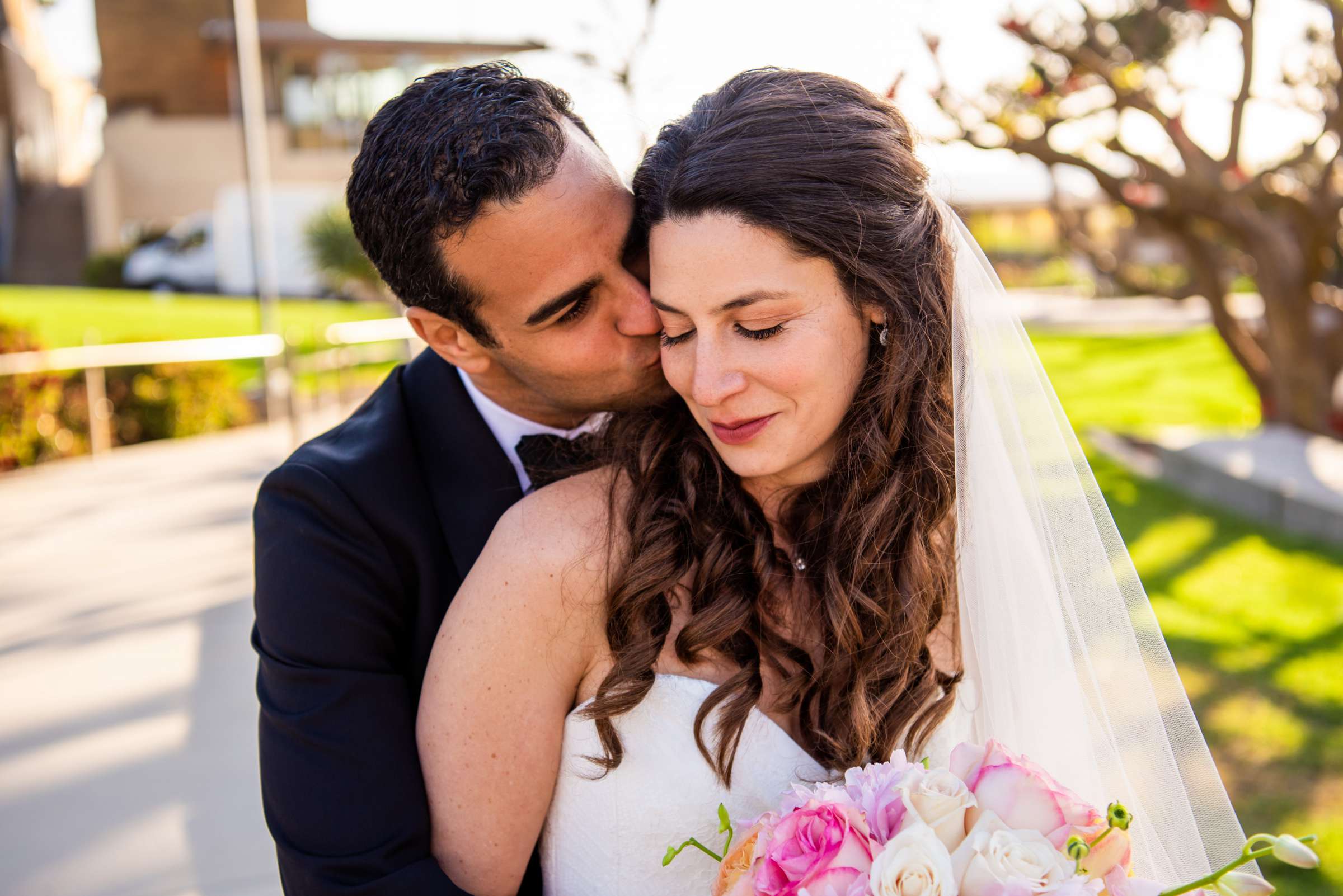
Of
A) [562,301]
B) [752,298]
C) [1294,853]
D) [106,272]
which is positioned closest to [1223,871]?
[1294,853]

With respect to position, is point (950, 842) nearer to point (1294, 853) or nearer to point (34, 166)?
point (1294, 853)

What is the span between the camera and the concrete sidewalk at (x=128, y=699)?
392cm

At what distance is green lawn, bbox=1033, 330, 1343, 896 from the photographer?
4.00 meters

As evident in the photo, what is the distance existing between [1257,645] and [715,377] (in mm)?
4553

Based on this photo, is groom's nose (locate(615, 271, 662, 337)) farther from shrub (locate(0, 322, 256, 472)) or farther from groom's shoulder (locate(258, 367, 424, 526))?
shrub (locate(0, 322, 256, 472))

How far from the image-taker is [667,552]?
2193 mm

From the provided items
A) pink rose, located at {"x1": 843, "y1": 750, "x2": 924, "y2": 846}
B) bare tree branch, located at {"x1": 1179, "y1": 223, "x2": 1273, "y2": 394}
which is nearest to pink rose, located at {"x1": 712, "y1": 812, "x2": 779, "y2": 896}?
pink rose, located at {"x1": 843, "y1": 750, "x2": 924, "y2": 846}

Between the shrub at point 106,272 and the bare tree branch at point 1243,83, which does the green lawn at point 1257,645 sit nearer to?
the bare tree branch at point 1243,83

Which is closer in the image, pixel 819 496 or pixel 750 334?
pixel 750 334

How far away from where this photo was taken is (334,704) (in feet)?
6.88

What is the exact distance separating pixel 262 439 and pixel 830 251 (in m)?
10.4

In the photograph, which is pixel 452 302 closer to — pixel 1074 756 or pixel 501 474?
pixel 501 474

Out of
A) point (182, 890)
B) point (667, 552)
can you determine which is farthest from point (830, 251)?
point (182, 890)

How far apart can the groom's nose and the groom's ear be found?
346mm
